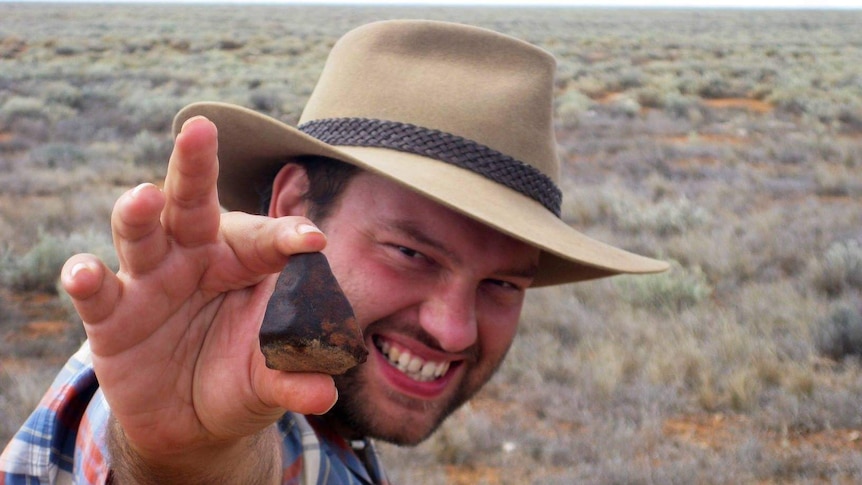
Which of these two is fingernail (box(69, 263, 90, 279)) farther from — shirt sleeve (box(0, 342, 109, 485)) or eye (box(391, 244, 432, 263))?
eye (box(391, 244, 432, 263))

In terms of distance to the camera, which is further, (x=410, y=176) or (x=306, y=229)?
(x=410, y=176)

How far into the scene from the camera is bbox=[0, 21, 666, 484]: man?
49.4 inches

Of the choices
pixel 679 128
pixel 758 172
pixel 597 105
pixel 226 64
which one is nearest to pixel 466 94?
pixel 758 172

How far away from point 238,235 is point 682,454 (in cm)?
347

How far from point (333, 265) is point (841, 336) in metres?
Answer: 4.45

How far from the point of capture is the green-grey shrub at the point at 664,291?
620cm

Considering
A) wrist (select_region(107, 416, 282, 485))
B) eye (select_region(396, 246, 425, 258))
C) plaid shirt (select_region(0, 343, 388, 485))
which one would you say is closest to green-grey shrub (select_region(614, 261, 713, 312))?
Answer: eye (select_region(396, 246, 425, 258))

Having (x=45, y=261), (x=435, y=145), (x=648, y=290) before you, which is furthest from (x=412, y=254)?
(x=45, y=261)

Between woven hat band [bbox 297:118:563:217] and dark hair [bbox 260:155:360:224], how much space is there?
0.07 metres

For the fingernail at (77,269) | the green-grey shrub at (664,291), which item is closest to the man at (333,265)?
the fingernail at (77,269)

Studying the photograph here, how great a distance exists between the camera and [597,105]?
59.0 feet

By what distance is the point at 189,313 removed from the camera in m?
1.37

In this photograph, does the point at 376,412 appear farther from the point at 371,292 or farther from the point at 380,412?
the point at 371,292

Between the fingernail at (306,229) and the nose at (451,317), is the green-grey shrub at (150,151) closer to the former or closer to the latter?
the nose at (451,317)
